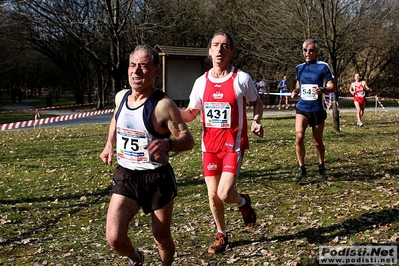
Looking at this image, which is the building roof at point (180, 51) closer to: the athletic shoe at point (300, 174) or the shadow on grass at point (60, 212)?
the shadow on grass at point (60, 212)

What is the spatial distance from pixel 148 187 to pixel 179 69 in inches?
791

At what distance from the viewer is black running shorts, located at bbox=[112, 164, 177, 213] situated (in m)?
3.90

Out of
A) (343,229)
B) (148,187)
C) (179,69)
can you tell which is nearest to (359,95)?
(179,69)

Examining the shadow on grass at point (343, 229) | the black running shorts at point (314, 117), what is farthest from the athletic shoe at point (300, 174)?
the shadow on grass at point (343, 229)

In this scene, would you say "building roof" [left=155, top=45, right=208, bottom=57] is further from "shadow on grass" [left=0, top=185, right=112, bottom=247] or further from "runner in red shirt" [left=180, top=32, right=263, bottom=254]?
"runner in red shirt" [left=180, top=32, right=263, bottom=254]

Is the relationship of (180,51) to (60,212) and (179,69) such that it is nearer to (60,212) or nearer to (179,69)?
(179,69)

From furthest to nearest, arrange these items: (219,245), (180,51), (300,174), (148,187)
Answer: (180,51)
(300,174)
(219,245)
(148,187)

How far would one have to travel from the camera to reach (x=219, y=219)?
5.07m

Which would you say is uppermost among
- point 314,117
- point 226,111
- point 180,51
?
point 180,51

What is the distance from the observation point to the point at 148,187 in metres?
3.90

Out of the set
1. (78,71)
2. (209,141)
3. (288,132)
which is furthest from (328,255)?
(78,71)

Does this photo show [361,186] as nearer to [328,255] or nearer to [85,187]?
[328,255]

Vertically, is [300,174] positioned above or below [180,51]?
below

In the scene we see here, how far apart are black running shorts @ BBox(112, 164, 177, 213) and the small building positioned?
62.8ft
